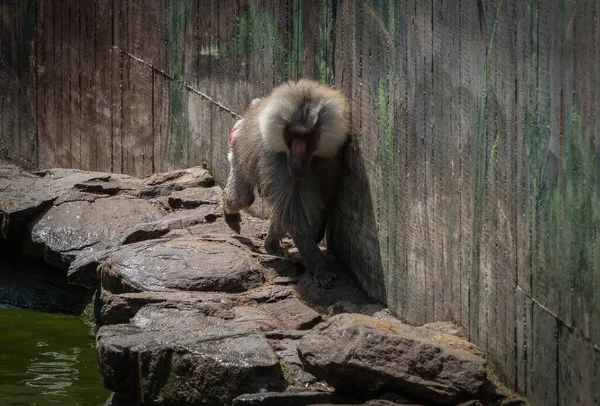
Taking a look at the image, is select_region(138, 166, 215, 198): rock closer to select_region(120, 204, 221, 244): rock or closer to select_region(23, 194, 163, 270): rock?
select_region(23, 194, 163, 270): rock

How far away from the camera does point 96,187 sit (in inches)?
367

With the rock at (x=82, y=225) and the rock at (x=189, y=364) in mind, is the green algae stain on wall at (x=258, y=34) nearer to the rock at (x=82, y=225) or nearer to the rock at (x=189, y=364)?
the rock at (x=82, y=225)

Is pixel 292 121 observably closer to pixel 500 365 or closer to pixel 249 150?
pixel 249 150

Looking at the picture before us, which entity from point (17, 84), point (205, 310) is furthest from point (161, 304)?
point (17, 84)

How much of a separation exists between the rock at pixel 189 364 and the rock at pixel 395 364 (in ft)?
1.40

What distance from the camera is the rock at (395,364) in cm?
490

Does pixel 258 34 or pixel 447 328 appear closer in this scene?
pixel 447 328

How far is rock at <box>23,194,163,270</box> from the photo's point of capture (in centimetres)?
866

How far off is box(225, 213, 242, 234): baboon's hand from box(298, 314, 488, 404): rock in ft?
10.4

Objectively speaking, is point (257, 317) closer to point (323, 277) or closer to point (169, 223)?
point (323, 277)

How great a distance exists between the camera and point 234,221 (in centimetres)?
827

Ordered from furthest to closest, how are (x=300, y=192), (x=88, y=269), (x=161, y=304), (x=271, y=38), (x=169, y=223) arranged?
(x=169, y=223)
(x=271, y=38)
(x=88, y=269)
(x=300, y=192)
(x=161, y=304)

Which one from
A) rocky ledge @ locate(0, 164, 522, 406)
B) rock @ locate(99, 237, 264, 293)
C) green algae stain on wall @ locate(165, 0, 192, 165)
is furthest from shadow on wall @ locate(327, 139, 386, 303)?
green algae stain on wall @ locate(165, 0, 192, 165)

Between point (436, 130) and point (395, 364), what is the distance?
1.38 meters
